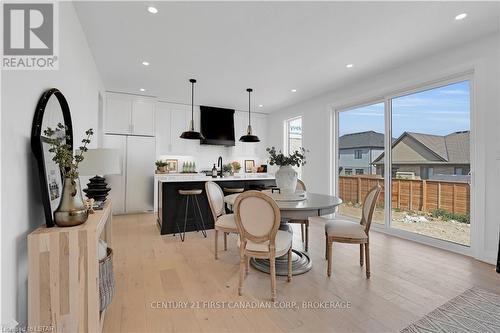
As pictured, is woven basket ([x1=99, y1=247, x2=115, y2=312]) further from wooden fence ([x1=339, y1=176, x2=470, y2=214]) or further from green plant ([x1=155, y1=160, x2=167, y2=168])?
green plant ([x1=155, y1=160, x2=167, y2=168])

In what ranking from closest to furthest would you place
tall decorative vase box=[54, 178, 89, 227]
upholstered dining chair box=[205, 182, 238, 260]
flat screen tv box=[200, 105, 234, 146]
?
tall decorative vase box=[54, 178, 89, 227]
upholstered dining chair box=[205, 182, 238, 260]
flat screen tv box=[200, 105, 234, 146]

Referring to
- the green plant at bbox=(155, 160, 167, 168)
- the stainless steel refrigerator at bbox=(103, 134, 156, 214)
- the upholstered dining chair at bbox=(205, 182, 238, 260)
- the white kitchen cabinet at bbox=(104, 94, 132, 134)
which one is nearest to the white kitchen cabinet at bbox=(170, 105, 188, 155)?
the green plant at bbox=(155, 160, 167, 168)

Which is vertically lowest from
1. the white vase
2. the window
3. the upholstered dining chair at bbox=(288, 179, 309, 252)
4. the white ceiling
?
the upholstered dining chair at bbox=(288, 179, 309, 252)

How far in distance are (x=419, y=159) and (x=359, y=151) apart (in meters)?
1.03

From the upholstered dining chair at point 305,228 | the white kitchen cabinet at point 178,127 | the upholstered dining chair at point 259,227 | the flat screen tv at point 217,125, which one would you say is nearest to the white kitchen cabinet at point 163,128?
the white kitchen cabinet at point 178,127

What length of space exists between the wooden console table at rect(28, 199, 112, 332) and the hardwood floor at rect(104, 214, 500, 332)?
1.63ft

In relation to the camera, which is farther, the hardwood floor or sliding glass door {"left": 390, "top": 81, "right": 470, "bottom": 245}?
sliding glass door {"left": 390, "top": 81, "right": 470, "bottom": 245}

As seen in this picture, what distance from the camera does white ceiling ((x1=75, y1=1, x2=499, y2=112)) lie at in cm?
229

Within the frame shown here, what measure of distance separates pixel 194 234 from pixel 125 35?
9.59 feet

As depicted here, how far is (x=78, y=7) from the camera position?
7.39ft

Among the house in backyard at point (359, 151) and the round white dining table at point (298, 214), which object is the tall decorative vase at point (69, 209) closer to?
the round white dining table at point (298, 214)

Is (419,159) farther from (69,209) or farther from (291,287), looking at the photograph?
(69,209)

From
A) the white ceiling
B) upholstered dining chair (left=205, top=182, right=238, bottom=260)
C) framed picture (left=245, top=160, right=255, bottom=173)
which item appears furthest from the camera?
framed picture (left=245, top=160, right=255, bottom=173)

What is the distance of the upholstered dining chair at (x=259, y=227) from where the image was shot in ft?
6.40
